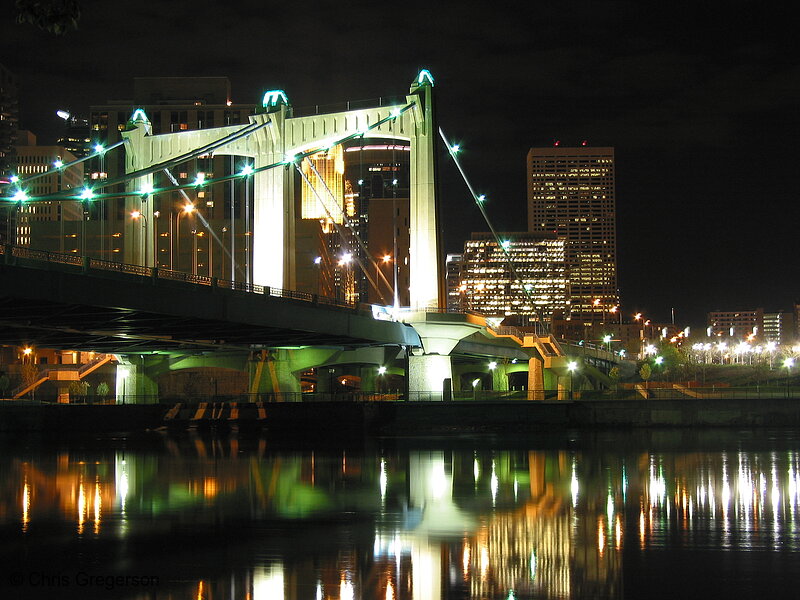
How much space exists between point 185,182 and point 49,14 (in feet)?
421

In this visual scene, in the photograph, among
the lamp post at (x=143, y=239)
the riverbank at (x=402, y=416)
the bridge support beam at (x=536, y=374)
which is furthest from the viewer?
the bridge support beam at (x=536, y=374)

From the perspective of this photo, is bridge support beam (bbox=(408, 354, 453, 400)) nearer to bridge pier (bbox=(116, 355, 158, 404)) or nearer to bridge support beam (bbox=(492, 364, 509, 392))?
bridge pier (bbox=(116, 355, 158, 404))

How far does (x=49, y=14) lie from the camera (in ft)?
36.4

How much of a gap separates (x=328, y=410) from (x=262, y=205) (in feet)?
50.1

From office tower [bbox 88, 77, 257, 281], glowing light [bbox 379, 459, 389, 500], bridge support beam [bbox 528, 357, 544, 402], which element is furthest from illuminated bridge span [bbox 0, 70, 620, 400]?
office tower [bbox 88, 77, 257, 281]

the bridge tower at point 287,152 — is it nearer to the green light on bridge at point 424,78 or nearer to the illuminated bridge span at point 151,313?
the green light on bridge at point 424,78

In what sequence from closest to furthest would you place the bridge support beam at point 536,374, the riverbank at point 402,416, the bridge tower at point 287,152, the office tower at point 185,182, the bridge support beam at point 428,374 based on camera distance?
the riverbank at point 402,416
the bridge tower at point 287,152
the bridge support beam at point 428,374
the bridge support beam at point 536,374
the office tower at point 185,182

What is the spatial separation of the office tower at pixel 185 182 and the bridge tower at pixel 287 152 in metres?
32.0

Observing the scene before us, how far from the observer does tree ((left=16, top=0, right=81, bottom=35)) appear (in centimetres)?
1105

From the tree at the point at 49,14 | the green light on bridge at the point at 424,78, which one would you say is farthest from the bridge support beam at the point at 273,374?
the tree at the point at 49,14

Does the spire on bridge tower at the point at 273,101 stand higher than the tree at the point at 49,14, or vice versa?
the spire on bridge tower at the point at 273,101

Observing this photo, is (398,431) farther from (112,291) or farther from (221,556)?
(221,556)

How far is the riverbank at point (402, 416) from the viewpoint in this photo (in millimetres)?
60562

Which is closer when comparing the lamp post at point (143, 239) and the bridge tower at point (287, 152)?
the bridge tower at point (287, 152)
